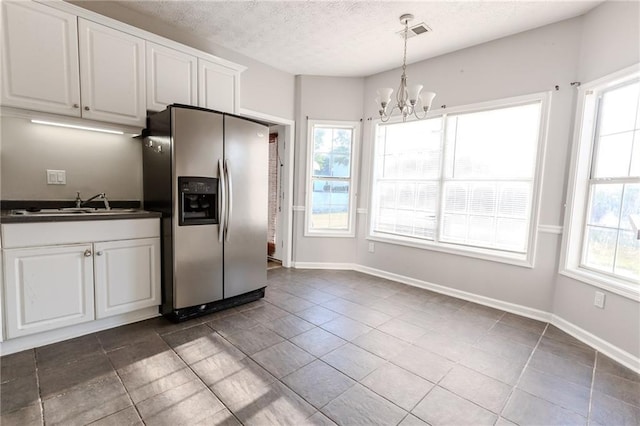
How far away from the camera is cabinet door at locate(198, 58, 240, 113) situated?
9.67ft

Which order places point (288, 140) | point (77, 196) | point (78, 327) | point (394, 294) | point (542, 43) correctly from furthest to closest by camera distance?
point (288, 140) → point (394, 294) → point (542, 43) → point (77, 196) → point (78, 327)

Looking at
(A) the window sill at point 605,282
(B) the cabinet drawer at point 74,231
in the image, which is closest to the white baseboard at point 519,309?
(A) the window sill at point 605,282

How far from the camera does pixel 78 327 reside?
226cm

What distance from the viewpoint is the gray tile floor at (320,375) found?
5.14ft

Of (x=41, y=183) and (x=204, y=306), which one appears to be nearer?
(x=41, y=183)

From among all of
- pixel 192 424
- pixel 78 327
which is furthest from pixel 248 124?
pixel 192 424

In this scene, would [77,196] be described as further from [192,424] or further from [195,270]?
[192,424]

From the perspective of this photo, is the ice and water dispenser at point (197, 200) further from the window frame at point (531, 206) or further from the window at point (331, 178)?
the window frame at point (531, 206)

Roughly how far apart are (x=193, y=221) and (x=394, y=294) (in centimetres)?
230

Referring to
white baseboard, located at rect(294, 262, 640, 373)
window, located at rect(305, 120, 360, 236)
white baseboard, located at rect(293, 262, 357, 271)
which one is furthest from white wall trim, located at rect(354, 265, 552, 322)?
window, located at rect(305, 120, 360, 236)

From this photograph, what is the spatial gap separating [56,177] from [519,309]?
4412mm

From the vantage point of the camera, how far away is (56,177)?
2.48 m

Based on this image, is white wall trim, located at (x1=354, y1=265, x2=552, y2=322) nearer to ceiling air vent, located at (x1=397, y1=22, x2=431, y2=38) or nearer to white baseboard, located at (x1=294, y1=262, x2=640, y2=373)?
white baseboard, located at (x1=294, y1=262, x2=640, y2=373)

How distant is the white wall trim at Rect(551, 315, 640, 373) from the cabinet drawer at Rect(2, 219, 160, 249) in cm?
366
